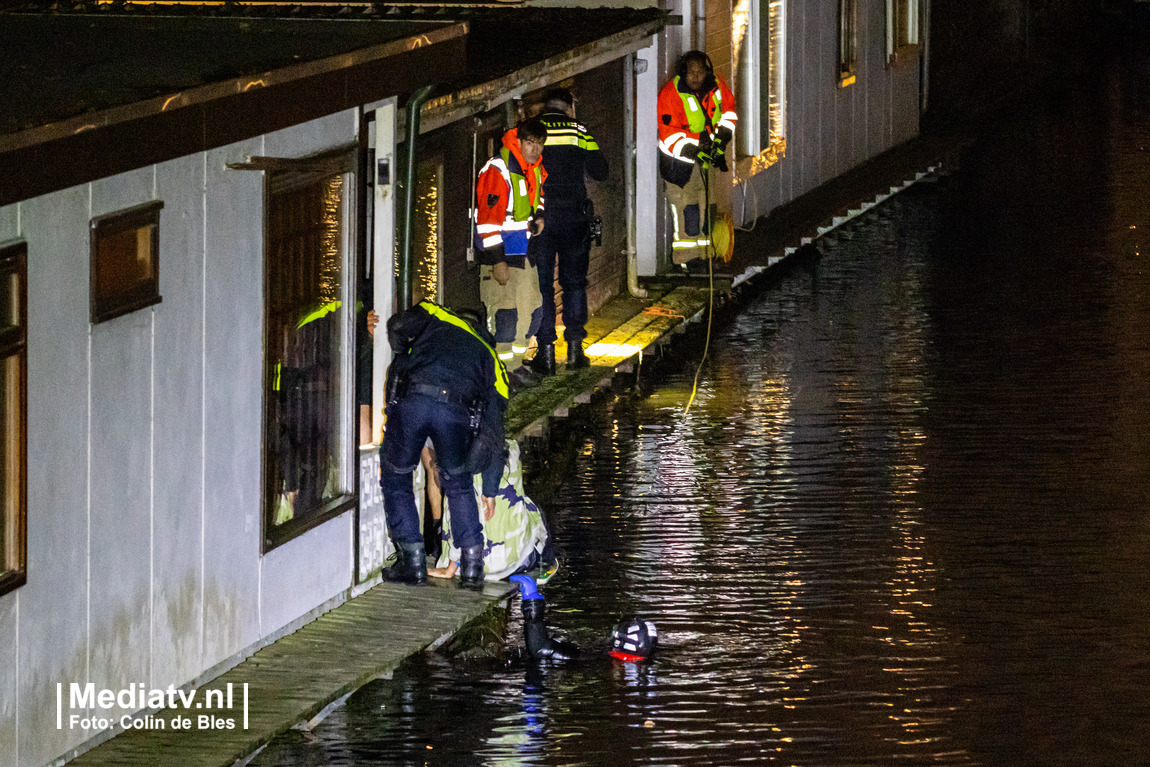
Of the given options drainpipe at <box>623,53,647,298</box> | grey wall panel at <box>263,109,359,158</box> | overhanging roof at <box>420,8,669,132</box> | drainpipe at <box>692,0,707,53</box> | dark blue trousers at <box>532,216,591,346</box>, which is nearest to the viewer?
grey wall panel at <box>263,109,359,158</box>

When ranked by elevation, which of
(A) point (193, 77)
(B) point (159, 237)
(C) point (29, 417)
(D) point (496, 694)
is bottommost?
(D) point (496, 694)

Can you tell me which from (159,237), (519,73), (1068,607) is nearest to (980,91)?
(519,73)

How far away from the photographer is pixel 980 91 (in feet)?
117

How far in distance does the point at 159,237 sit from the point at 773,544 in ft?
13.9

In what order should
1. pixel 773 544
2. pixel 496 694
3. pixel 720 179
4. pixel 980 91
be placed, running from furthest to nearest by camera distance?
pixel 980 91 < pixel 720 179 < pixel 773 544 < pixel 496 694

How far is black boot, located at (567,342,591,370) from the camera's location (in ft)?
46.4

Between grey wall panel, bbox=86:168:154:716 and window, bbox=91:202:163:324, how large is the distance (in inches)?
1.6

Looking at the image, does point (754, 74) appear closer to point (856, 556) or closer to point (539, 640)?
point (856, 556)

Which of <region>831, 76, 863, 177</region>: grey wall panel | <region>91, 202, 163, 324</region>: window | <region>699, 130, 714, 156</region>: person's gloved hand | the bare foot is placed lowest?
the bare foot

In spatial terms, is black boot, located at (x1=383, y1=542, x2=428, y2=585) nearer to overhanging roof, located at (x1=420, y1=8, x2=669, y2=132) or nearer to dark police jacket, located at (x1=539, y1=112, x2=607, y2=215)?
overhanging roof, located at (x1=420, y1=8, x2=669, y2=132)

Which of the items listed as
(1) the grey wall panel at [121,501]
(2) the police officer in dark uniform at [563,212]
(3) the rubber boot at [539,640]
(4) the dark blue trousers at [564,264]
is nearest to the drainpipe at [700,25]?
(2) the police officer in dark uniform at [563,212]

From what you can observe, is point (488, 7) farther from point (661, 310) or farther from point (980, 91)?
point (980, 91)

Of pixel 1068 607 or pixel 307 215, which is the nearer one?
pixel 307 215

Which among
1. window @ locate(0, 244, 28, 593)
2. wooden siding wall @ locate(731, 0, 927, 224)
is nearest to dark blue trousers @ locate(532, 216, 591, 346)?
wooden siding wall @ locate(731, 0, 927, 224)
